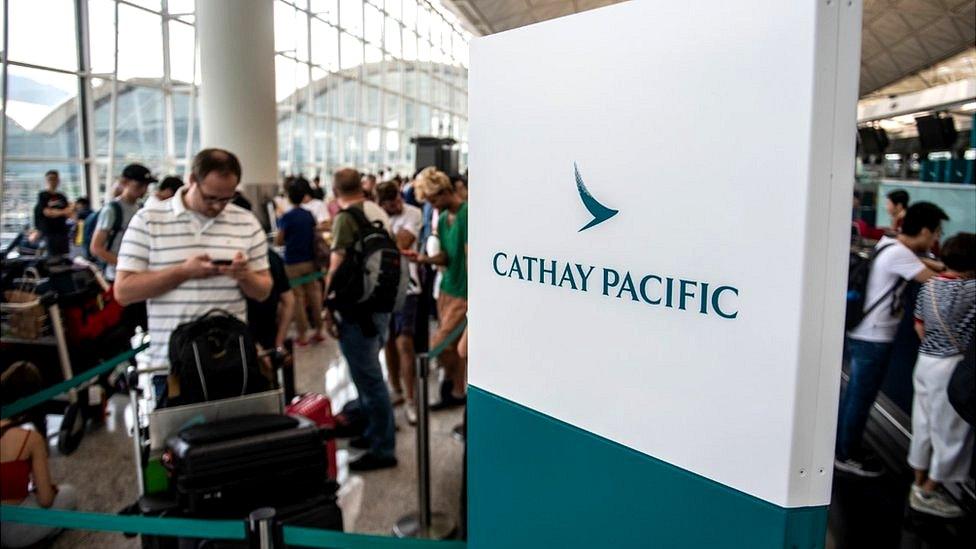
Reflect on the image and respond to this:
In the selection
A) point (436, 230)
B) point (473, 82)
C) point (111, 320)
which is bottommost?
point (111, 320)

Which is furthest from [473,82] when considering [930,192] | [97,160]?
[97,160]

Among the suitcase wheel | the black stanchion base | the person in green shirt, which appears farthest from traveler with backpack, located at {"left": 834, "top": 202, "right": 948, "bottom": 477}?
the suitcase wheel

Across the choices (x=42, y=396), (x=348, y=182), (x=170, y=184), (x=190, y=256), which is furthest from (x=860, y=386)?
(x=170, y=184)

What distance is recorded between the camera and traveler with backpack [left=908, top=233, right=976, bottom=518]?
142 inches

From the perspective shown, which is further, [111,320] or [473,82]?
[111,320]

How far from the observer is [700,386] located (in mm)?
1312

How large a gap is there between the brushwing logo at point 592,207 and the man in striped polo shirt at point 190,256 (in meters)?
1.91

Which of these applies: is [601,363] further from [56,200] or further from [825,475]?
[56,200]

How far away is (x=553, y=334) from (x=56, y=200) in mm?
9171

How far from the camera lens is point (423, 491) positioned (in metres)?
3.48

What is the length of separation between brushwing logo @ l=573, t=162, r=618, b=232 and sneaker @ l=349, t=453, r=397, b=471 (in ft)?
10.6

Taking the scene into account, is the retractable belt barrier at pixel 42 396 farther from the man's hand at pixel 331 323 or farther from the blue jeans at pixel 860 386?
the blue jeans at pixel 860 386

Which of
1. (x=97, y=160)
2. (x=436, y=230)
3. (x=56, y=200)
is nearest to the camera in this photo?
(x=436, y=230)

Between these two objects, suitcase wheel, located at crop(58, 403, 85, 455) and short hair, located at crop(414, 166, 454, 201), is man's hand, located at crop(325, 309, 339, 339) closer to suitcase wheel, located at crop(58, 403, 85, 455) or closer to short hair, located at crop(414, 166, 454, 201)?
short hair, located at crop(414, 166, 454, 201)
